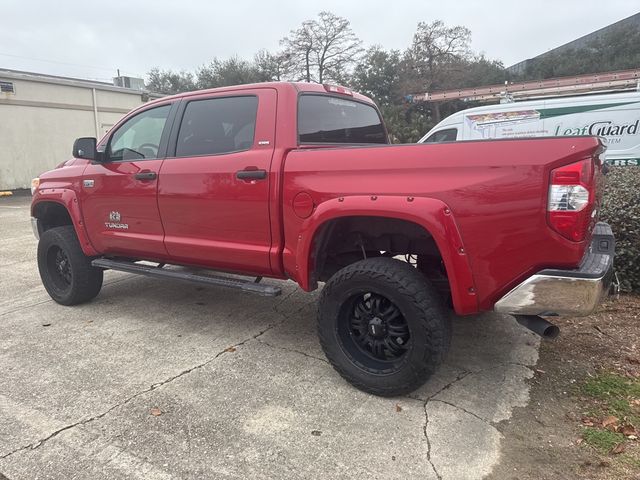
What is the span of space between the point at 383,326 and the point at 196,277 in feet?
5.45

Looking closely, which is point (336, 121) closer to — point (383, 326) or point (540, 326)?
point (383, 326)

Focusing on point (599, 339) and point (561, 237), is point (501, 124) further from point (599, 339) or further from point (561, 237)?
point (561, 237)

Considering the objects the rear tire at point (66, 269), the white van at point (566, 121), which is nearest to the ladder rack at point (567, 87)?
the white van at point (566, 121)

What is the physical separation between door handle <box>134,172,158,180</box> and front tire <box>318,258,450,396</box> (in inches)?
71.8

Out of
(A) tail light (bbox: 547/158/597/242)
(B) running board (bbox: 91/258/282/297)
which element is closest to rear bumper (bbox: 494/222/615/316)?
(A) tail light (bbox: 547/158/597/242)

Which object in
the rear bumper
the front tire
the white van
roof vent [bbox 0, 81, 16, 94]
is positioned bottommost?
the front tire

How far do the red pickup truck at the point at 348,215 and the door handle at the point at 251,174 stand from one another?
2 centimetres

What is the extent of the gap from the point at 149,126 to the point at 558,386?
3.79m

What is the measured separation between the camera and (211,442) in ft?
8.63

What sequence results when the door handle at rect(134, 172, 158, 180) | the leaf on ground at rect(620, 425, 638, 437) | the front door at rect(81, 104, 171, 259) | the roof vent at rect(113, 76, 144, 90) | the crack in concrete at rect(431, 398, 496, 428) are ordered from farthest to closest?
the roof vent at rect(113, 76, 144, 90), the front door at rect(81, 104, 171, 259), the door handle at rect(134, 172, 158, 180), the crack in concrete at rect(431, 398, 496, 428), the leaf on ground at rect(620, 425, 638, 437)

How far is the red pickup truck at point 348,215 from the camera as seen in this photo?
242 cm

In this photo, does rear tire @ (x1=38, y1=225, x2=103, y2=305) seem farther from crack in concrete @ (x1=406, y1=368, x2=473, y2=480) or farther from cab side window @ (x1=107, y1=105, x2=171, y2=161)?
crack in concrete @ (x1=406, y1=368, x2=473, y2=480)

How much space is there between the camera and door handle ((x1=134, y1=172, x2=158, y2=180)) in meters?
3.95

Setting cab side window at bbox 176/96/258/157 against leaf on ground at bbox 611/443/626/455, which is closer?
leaf on ground at bbox 611/443/626/455
